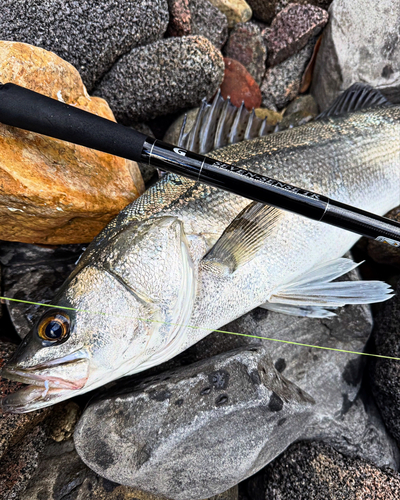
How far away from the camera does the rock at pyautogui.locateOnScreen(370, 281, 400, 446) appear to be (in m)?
1.85

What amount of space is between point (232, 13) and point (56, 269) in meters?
2.22

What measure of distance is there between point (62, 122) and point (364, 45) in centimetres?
214

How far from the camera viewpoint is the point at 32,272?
1.85 meters

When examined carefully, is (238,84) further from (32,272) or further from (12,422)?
(12,422)

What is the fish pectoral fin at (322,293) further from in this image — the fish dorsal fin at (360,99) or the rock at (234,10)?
the rock at (234,10)

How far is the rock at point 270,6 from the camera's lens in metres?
2.64

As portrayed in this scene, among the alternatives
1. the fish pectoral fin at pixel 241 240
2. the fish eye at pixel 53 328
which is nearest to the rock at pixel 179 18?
the fish pectoral fin at pixel 241 240

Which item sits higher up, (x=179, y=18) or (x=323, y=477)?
(x=179, y=18)

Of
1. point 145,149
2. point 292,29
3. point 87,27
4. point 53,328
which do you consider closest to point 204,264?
point 145,149

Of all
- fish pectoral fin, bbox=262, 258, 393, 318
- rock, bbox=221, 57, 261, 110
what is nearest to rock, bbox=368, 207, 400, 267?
fish pectoral fin, bbox=262, 258, 393, 318

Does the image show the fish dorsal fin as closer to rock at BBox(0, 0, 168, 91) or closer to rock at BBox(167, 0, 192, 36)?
rock at BBox(167, 0, 192, 36)

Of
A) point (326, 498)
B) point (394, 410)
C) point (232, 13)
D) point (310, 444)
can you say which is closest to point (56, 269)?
point (310, 444)

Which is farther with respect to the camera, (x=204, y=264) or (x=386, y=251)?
(x=386, y=251)

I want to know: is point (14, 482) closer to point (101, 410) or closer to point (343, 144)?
point (101, 410)
